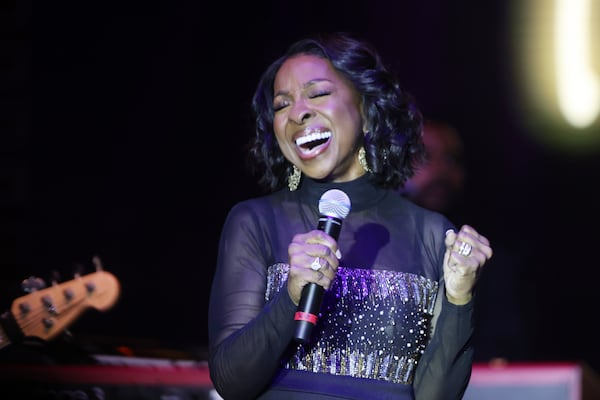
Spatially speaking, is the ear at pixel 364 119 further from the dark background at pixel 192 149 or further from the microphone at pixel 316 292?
the dark background at pixel 192 149

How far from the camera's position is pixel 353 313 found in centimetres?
217

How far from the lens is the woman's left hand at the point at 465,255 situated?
199cm

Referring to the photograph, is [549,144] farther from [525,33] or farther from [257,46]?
[257,46]

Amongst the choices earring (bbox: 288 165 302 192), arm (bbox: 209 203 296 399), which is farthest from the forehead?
arm (bbox: 209 203 296 399)

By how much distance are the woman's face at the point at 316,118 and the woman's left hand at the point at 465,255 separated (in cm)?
39

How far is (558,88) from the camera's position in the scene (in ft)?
16.1

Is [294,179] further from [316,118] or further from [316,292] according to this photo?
[316,292]

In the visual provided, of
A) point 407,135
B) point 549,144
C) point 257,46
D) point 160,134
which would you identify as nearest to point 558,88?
point 549,144

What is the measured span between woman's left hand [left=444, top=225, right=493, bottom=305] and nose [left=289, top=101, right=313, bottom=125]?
0.46 metres

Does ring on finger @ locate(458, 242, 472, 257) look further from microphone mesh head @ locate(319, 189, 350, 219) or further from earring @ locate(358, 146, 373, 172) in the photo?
earring @ locate(358, 146, 373, 172)

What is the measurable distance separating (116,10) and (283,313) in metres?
2.46

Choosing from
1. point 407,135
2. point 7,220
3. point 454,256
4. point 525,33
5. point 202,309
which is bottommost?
point 202,309

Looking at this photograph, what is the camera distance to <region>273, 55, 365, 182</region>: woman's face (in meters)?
2.26

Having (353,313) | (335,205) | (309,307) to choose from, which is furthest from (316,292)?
(353,313)
